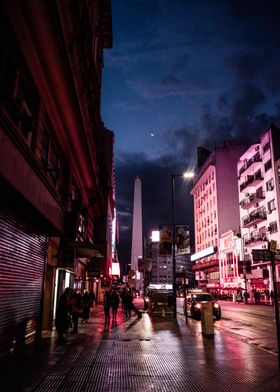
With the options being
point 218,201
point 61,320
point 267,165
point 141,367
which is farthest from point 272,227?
point 141,367

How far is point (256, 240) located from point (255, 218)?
11.2ft

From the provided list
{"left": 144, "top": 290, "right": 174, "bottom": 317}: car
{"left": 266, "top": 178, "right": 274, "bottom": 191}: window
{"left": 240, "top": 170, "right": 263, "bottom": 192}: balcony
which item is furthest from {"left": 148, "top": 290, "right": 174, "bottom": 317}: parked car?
{"left": 240, "top": 170, "right": 263, "bottom": 192}: balcony

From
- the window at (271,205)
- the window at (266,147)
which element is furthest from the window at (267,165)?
the window at (271,205)

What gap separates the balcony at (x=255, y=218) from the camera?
58188 mm

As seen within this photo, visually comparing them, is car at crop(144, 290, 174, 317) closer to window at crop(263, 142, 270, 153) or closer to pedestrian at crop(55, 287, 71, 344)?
pedestrian at crop(55, 287, 71, 344)

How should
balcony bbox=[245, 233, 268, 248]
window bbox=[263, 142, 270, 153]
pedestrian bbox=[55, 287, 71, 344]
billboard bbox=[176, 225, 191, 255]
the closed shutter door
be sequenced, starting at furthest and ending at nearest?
balcony bbox=[245, 233, 268, 248]
window bbox=[263, 142, 270, 153]
billboard bbox=[176, 225, 191, 255]
pedestrian bbox=[55, 287, 71, 344]
the closed shutter door

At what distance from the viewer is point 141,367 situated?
31.1ft

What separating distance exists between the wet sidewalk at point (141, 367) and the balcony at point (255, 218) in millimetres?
46389

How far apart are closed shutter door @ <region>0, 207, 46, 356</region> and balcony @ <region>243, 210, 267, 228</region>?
49.0m

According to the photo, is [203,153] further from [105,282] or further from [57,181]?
[57,181]

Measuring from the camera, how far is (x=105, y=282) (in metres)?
48.3

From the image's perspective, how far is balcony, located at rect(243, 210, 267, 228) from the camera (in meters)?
58.2

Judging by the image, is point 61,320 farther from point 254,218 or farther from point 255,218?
point 254,218

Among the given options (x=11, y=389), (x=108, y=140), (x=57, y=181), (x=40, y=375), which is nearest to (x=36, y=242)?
(x=57, y=181)
